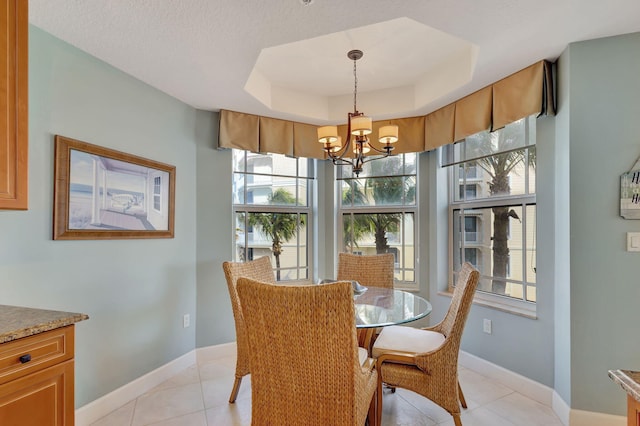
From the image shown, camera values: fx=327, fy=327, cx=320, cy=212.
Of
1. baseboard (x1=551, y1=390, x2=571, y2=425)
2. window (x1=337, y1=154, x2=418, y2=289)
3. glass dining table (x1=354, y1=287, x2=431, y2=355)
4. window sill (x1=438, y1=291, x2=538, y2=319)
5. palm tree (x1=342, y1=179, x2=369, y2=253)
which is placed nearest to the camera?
glass dining table (x1=354, y1=287, x2=431, y2=355)

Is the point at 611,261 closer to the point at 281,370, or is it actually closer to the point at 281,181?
the point at 281,370

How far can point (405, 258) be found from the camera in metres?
3.49

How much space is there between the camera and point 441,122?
3.00 meters

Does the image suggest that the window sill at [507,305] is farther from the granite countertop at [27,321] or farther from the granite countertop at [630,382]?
the granite countertop at [27,321]

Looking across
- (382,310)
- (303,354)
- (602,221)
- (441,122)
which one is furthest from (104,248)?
(602,221)

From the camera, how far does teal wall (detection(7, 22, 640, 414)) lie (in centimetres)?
185

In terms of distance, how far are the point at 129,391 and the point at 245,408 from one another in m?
0.86

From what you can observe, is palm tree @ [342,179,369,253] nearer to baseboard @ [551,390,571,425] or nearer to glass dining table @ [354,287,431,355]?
glass dining table @ [354,287,431,355]

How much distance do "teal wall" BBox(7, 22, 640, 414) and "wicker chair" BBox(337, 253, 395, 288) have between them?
87 centimetres

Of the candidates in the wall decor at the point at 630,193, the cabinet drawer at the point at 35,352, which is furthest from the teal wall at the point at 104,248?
the wall decor at the point at 630,193

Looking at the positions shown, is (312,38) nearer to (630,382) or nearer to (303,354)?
(303,354)

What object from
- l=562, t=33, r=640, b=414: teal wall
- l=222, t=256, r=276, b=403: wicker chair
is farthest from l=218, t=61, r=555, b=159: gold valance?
l=222, t=256, r=276, b=403: wicker chair

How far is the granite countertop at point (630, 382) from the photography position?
2.54ft

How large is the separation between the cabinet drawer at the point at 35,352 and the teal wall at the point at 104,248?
2.20 ft
